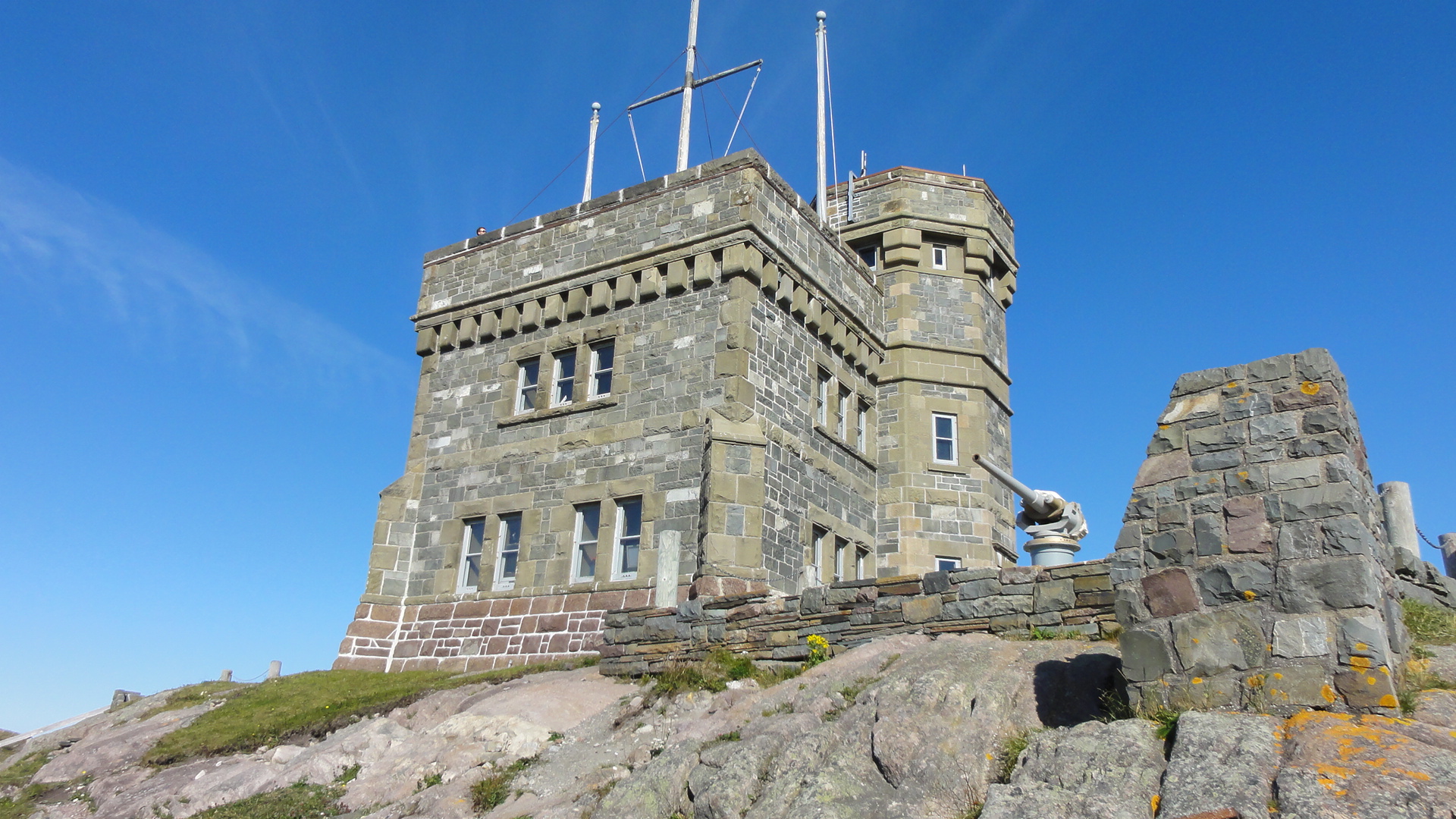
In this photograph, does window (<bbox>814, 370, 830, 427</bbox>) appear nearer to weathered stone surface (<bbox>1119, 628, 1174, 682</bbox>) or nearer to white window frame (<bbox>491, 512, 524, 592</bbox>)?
Answer: white window frame (<bbox>491, 512, 524, 592</bbox>)

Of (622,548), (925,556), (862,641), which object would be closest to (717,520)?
(622,548)

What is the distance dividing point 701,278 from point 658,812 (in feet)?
36.4

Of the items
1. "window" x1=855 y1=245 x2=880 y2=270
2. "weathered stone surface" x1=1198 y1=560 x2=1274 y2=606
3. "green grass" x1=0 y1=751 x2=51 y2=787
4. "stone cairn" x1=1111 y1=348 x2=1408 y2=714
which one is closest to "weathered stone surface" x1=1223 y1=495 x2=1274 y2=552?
"stone cairn" x1=1111 y1=348 x2=1408 y2=714

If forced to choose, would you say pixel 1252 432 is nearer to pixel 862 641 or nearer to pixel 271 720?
pixel 862 641

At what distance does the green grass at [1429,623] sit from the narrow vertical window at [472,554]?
46.3ft

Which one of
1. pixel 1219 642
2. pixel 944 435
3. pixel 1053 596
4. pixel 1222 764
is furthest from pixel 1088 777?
pixel 944 435

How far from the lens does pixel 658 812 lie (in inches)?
349

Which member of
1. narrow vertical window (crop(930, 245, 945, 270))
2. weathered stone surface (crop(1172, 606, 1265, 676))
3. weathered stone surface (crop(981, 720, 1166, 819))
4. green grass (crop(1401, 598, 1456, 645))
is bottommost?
weathered stone surface (crop(981, 720, 1166, 819))

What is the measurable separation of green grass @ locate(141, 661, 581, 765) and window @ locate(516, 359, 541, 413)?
5.05m

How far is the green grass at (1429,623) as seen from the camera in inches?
325

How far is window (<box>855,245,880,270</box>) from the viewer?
23969mm

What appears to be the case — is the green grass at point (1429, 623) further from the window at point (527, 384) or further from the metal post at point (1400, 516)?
the window at point (527, 384)

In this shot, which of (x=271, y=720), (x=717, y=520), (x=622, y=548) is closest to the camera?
(x=271, y=720)

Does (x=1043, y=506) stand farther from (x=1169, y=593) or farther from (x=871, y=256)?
(x=871, y=256)
